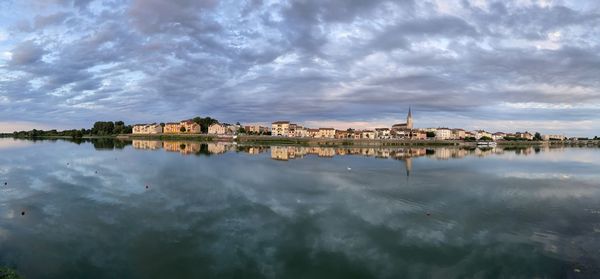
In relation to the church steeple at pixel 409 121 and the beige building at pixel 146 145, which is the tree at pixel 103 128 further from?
the church steeple at pixel 409 121

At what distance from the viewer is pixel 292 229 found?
46.8 feet

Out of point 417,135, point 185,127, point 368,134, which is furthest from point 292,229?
point 417,135

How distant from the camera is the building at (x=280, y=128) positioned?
136250mm

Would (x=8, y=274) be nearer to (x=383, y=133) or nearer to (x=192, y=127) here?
(x=192, y=127)

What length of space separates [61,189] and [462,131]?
183754 millimetres

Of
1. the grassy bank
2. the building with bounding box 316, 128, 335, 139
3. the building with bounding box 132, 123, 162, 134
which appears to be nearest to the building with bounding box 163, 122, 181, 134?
the building with bounding box 132, 123, 162, 134

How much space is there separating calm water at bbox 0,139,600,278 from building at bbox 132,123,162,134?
13617 cm

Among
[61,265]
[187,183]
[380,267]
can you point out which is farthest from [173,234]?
[187,183]

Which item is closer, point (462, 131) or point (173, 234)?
point (173, 234)

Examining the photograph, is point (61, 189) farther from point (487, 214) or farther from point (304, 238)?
point (487, 214)

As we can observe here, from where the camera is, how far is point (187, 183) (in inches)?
972

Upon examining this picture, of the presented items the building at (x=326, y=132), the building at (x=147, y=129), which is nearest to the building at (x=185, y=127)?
the building at (x=147, y=129)

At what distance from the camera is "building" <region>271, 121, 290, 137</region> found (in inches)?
5364

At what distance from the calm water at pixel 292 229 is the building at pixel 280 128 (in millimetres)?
110478
